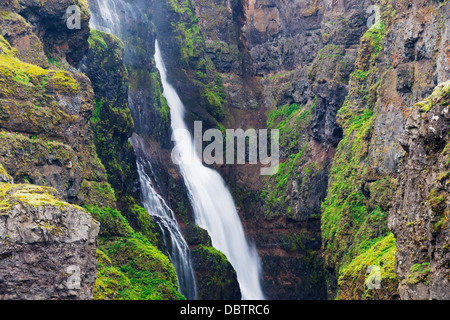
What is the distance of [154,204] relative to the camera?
36219 mm

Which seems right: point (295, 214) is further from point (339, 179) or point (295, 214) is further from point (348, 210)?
point (348, 210)

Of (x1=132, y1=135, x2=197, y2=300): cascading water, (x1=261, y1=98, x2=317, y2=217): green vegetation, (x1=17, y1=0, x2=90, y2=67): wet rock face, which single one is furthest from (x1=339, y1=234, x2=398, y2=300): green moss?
(x1=261, y1=98, x2=317, y2=217): green vegetation

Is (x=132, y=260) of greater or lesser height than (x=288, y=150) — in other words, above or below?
below

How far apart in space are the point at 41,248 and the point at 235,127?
4264 cm

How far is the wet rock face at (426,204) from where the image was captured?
12817 mm

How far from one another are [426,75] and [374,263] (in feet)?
39.6

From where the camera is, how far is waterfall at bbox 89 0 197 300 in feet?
108

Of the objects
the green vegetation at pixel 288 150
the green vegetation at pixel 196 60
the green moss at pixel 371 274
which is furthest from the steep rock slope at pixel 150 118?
the green moss at pixel 371 274

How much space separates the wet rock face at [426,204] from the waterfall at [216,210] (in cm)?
2633

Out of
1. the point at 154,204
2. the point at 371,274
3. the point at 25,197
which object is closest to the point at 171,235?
the point at 154,204

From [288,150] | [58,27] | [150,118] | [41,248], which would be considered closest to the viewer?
[41,248]

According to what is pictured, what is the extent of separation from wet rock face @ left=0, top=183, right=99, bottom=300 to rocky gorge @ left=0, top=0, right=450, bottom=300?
36 mm

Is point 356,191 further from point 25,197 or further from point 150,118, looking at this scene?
point 25,197
